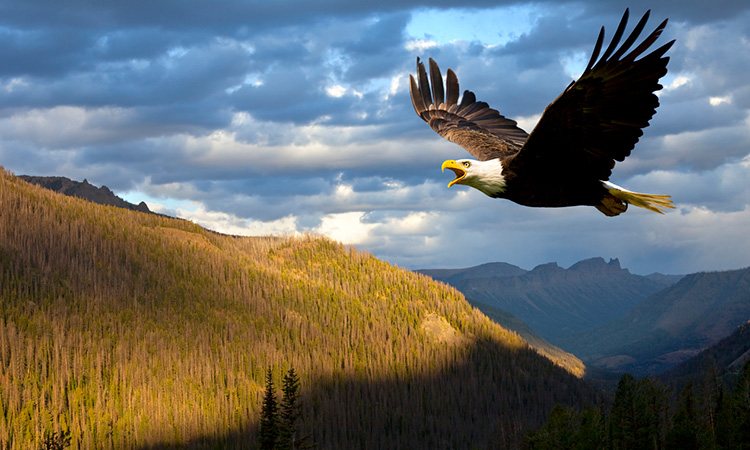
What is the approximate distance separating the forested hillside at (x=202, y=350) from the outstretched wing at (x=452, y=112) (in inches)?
3072

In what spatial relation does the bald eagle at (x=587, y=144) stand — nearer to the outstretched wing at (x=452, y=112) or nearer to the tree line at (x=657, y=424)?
the outstretched wing at (x=452, y=112)

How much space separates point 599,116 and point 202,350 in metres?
124

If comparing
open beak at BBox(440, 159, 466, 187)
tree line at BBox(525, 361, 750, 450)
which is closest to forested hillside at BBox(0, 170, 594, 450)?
tree line at BBox(525, 361, 750, 450)

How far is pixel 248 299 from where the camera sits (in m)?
165

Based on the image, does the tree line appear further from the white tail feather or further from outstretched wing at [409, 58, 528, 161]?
the white tail feather

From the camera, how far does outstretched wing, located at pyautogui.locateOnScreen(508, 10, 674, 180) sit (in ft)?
46.7

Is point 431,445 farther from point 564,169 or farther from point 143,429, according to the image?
point 564,169

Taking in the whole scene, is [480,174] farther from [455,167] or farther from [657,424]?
[657,424]

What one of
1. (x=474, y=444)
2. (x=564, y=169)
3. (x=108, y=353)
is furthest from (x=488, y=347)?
(x=564, y=169)

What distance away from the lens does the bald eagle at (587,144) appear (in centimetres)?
1455

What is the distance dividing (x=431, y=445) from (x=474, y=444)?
1007 cm

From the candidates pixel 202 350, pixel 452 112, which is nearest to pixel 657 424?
pixel 452 112

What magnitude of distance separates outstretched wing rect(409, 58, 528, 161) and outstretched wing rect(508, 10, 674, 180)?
9382 mm

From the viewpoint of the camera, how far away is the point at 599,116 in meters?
15.7
